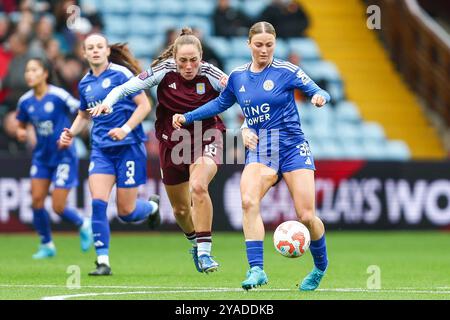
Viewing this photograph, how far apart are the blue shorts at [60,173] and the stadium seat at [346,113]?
30.2 ft

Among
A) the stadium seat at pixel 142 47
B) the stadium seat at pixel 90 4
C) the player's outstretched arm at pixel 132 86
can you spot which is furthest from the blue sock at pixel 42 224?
the stadium seat at pixel 142 47

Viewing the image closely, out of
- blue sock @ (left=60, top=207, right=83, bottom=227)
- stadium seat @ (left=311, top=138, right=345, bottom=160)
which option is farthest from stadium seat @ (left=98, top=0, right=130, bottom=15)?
blue sock @ (left=60, top=207, right=83, bottom=227)

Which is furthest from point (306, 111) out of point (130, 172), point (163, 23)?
point (130, 172)

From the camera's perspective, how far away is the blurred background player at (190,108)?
1112 centimetres

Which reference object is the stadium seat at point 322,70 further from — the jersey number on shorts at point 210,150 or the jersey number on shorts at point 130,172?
the jersey number on shorts at point 210,150

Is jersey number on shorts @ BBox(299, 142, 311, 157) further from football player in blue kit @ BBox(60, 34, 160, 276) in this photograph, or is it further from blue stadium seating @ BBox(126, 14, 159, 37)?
blue stadium seating @ BBox(126, 14, 159, 37)

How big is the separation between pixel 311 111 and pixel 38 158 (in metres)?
9.07

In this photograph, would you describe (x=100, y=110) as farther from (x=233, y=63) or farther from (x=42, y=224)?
(x=233, y=63)

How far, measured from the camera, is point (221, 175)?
1919 centimetres

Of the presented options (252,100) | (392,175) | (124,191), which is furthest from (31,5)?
(252,100)

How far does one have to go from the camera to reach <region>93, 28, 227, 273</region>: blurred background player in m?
11.1

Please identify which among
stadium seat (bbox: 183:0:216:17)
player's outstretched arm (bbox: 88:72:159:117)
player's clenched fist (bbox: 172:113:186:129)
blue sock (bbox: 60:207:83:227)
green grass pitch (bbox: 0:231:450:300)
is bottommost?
green grass pitch (bbox: 0:231:450:300)

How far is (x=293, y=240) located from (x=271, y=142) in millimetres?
864

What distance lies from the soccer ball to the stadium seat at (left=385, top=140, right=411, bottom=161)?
12.7 meters
